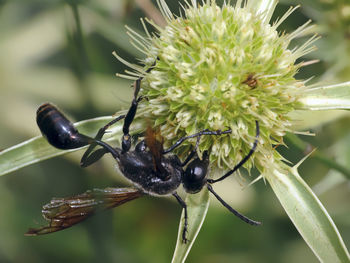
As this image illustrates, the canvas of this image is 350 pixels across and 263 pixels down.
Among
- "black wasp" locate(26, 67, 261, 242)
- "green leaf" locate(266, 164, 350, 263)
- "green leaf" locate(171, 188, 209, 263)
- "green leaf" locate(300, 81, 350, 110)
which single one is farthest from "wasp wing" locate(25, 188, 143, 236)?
"green leaf" locate(300, 81, 350, 110)

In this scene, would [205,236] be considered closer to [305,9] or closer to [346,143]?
[346,143]

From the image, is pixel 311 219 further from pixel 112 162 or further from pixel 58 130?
pixel 112 162

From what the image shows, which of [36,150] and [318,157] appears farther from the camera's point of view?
[318,157]

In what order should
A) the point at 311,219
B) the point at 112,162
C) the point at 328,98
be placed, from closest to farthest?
the point at 311,219 < the point at 328,98 < the point at 112,162

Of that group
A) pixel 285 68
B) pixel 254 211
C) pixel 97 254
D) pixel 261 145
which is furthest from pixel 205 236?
pixel 285 68

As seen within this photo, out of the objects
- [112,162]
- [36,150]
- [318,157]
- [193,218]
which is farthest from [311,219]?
[112,162]

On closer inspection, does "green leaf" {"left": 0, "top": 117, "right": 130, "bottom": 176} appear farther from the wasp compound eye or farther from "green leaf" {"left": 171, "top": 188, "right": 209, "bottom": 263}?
"green leaf" {"left": 171, "top": 188, "right": 209, "bottom": 263}

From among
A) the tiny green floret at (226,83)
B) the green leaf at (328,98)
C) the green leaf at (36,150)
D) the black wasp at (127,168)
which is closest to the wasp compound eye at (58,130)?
the black wasp at (127,168)
